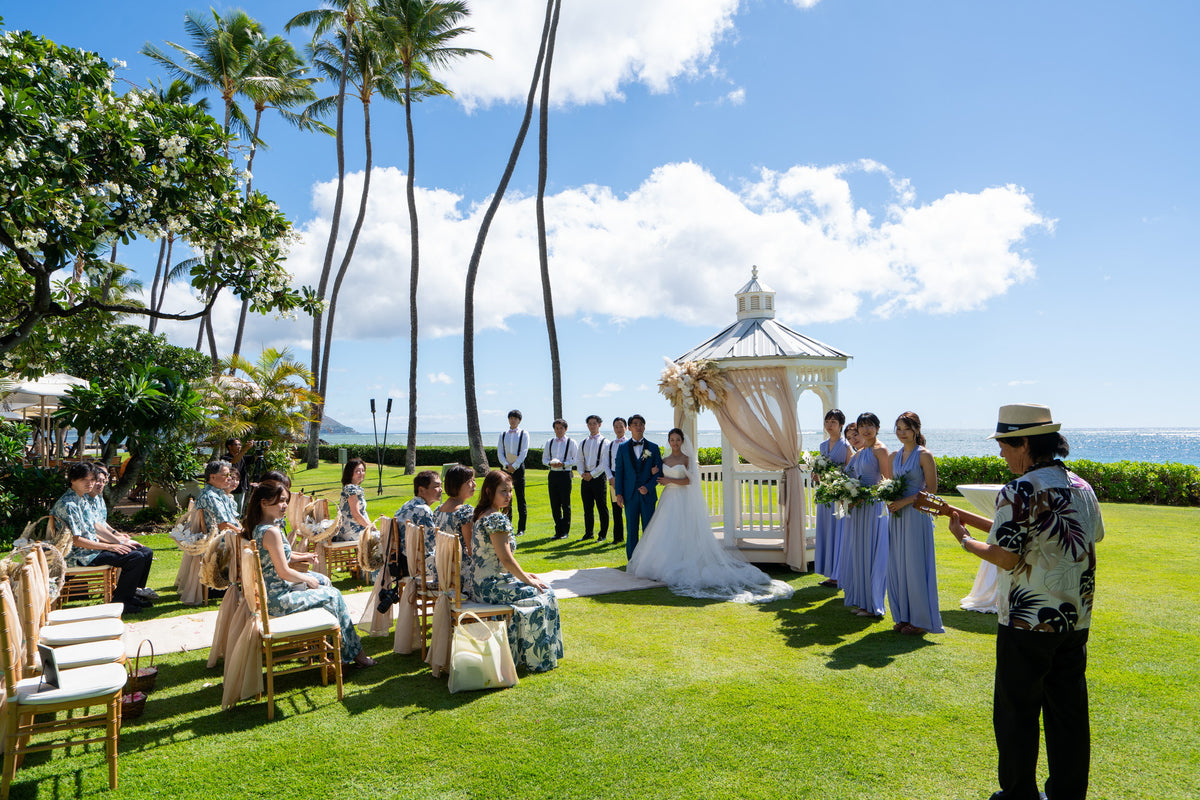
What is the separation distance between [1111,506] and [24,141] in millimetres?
19226

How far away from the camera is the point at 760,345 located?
9.30m

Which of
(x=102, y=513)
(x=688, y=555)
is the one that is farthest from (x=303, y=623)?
(x=688, y=555)

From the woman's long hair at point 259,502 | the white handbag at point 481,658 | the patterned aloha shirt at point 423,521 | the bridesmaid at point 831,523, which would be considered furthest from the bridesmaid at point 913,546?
the woman's long hair at point 259,502

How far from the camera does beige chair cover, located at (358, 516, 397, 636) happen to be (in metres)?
6.03

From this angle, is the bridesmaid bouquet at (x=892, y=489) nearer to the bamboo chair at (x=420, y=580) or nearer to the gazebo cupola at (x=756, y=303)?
the bamboo chair at (x=420, y=580)

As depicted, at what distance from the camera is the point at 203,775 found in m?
3.65

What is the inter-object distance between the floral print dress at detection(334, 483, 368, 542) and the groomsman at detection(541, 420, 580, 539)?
12.4 ft

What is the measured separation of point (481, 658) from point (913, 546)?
12.4ft

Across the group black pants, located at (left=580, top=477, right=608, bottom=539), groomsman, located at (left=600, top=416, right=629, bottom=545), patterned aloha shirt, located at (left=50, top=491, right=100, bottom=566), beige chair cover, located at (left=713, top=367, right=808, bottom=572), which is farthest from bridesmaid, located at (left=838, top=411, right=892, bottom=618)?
patterned aloha shirt, located at (left=50, top=491, right=100, bottom=566)

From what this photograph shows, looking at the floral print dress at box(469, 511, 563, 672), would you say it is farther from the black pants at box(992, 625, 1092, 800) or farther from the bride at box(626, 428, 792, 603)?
the black pants at box(992, 625, 1092, 800)

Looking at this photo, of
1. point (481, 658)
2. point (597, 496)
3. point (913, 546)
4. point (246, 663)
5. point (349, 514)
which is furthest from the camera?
point (597, 496)

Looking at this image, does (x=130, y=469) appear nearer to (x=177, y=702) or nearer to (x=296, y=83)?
(x=177, y=702)

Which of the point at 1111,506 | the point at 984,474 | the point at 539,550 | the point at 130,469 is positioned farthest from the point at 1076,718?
the point at 984,474

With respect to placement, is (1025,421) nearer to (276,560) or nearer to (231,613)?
(276,560)
